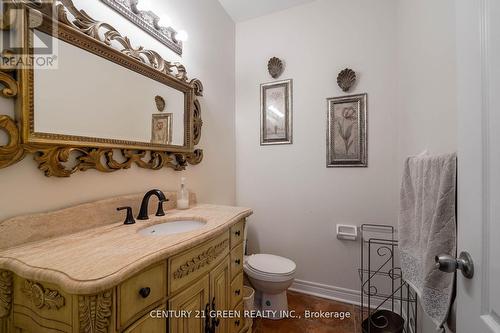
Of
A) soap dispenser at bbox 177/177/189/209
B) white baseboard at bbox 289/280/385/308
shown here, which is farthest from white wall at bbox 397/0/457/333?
soap dispenser at bbox 177/177/189/209

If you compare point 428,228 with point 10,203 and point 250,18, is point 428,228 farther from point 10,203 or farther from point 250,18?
point 250,18

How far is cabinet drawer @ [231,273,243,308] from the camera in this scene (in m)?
1.31

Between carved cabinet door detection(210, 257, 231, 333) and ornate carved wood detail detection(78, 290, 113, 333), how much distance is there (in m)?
0.52

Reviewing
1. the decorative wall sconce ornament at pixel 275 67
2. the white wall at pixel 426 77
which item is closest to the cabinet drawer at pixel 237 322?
the white wall at pixel 426 77

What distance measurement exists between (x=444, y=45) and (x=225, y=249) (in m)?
1.41

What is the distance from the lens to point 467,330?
62 centimetres

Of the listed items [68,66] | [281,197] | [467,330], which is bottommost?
[467,330]

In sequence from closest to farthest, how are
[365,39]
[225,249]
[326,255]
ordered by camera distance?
[225,249] → [365,39] → [326,255]

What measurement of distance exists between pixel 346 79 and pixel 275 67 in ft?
2.22

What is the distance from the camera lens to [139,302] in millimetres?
709

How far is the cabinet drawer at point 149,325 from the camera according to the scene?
69 cm

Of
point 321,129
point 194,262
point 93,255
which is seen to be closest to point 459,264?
point 194,262

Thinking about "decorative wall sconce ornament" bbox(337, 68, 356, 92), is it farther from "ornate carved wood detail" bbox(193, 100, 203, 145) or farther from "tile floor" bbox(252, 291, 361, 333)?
"tile floor" bbox(252, 291, 361, 333)

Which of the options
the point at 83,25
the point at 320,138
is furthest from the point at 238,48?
the point at 83,25
